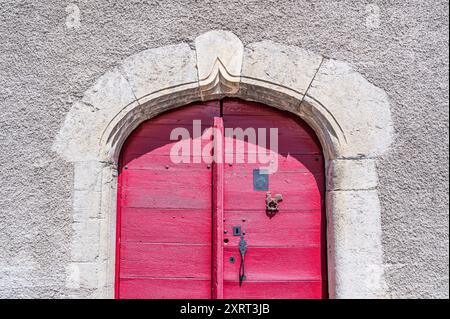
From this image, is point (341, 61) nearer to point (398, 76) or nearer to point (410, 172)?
point (398, 76)

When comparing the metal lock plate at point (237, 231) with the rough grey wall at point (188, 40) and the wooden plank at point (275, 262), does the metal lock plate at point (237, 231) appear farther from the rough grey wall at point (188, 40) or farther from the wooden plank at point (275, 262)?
the rough grey wall at point (188, 40)

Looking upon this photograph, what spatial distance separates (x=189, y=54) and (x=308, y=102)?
31.4 inches

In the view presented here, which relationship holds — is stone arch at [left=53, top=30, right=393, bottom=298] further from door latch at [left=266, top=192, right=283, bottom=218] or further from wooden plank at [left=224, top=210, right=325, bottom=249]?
door latch at [left=266, top=192, right=283, bottom=218]

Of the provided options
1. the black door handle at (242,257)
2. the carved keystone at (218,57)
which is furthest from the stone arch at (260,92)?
the black door handle at (242,257)

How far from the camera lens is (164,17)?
2.60 metres

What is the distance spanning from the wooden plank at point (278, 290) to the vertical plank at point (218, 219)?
7 cm

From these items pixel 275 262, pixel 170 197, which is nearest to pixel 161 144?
pixel 170 197

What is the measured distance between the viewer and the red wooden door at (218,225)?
8.65 feet

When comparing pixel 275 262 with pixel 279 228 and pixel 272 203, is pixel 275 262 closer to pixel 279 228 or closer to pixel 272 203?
pixel 279 228

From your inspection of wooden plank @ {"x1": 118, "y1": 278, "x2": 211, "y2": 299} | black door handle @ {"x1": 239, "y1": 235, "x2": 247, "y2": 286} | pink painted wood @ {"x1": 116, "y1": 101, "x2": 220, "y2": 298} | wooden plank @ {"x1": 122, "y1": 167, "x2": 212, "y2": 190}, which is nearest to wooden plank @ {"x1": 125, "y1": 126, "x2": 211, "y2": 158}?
pink painted wood @ {"x1": 116, "y1": 101, "x2": 220, "y2": 298}

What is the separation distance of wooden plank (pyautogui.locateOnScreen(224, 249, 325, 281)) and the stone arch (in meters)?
0.12

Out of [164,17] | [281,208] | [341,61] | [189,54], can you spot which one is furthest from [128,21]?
[281,208]

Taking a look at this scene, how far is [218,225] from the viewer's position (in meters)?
2.62

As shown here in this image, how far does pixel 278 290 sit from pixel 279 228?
395mm
